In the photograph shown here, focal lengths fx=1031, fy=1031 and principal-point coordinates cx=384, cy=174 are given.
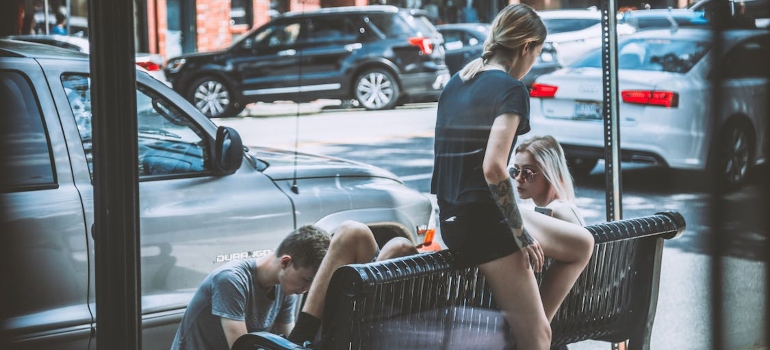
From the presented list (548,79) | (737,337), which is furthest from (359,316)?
(548,79)

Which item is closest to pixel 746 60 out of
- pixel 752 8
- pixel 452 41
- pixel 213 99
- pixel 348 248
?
pixel 752 8

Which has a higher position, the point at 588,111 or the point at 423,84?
the point at 423,84

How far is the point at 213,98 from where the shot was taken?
14.6ft

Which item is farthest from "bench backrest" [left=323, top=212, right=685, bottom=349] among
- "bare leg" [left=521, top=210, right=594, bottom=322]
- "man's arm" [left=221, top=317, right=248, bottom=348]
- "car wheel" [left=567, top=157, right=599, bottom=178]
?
"car wheel" [left=567, top=157, right=599, bottom=178]

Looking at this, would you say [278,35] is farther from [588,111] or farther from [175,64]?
[588,111]

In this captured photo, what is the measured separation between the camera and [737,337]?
14.4 feet

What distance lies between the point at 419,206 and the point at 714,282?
52.9 inches

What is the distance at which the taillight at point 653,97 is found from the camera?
5.76m

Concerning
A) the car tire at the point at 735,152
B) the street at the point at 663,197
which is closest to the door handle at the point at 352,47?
the street at the point at 663,197

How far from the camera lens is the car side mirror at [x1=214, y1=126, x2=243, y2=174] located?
416cm

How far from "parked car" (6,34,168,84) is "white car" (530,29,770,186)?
2.24m

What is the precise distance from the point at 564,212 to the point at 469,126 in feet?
2.35

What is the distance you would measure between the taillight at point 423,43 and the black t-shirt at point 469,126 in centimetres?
181

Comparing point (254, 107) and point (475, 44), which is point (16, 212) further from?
point (475, 44)
